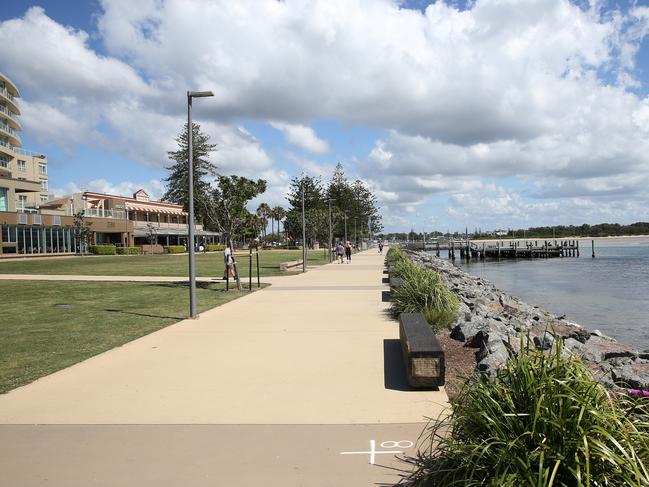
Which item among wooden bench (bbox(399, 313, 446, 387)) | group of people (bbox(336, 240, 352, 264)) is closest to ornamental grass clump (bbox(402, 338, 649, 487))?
wooden bench (bbox(399, 313, 446, 387))

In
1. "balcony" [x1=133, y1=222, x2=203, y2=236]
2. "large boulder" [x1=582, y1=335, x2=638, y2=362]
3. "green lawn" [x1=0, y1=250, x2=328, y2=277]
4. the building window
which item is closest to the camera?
"large boulder" [x1=582, y1=335, x2=638, y2=362]

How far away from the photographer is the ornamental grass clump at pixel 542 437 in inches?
111

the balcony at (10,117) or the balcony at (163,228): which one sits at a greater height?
the balcony at (10,117)

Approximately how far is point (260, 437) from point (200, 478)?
89 centimetres

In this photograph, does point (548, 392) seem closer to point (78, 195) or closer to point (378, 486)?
point (378, 486)

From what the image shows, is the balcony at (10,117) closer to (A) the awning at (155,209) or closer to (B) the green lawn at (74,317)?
(A) the awning at (155,209)

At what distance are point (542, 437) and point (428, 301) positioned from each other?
778 cm

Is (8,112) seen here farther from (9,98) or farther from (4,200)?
(4,200)

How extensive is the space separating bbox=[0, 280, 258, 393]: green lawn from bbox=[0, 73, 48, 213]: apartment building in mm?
36620

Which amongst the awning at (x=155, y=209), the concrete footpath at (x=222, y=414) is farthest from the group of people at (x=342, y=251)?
the awning at (x=155, y=209)

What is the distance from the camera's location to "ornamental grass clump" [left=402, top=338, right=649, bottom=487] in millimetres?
2816

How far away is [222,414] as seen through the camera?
18.0 feet

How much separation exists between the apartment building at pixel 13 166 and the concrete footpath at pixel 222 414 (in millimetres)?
51110

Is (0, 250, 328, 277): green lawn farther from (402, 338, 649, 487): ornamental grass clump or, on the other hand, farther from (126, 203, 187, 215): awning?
(126, 203, 187, 215): awning
